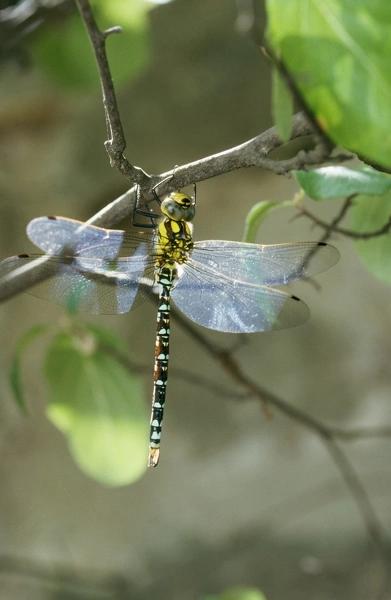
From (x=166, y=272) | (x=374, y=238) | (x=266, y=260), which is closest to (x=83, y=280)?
(x=166, y=272)

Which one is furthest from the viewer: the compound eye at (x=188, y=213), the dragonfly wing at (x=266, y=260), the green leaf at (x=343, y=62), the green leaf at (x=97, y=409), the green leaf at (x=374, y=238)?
the green leaf at (x=97, y=409)

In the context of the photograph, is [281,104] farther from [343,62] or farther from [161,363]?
[161,363]

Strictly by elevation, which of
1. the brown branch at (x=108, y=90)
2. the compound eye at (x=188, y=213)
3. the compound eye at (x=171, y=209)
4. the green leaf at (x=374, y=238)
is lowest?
the brown branch at (x=108, y=90)

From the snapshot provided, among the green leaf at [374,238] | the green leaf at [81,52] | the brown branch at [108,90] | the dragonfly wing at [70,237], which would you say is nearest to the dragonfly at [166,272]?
the dragonfly wing at [70,237]

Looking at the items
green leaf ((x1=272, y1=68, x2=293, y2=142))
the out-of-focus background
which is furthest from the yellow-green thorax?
the out-of-focus background

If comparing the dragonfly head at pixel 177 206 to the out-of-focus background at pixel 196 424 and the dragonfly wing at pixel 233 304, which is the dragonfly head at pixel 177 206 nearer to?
the dragonfly wing at pixel 233 304

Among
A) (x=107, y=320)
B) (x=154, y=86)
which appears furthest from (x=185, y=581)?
(x=154, y=86)

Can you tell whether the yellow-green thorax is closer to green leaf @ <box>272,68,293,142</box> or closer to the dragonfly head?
the dragonfly head
